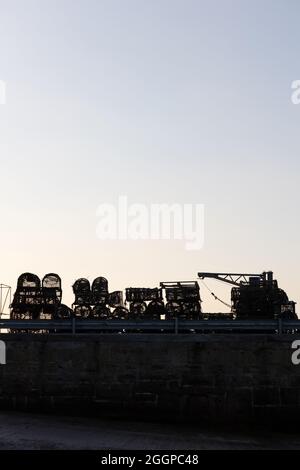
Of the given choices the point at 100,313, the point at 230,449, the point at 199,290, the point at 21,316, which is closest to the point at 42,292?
the point at 21,316

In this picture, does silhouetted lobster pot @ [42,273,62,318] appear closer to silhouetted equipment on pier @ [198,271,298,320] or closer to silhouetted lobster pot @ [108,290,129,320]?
silhouetted lobster pot @ [108,290,129,320]

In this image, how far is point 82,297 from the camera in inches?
1088

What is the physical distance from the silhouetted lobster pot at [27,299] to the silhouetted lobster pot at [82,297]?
2702 mm

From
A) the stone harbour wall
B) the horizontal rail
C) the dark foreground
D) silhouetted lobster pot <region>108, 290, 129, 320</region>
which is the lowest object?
the dark foreground

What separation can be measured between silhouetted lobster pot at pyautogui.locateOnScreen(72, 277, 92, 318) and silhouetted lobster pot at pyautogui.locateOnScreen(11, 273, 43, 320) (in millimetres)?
2702

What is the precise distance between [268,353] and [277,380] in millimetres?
812

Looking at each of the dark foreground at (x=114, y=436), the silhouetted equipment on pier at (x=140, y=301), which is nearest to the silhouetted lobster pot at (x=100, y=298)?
the silhouetted equipment on pier at (x=140, y=301)

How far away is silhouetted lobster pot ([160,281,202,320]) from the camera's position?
25.9m

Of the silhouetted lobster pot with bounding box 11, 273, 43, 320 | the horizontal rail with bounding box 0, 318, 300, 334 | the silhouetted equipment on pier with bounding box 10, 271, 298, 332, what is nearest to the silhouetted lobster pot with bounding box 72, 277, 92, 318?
the silhouetted equipment on pier with bounding box 10, 271, 298, 332


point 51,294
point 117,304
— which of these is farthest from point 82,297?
point 51,294

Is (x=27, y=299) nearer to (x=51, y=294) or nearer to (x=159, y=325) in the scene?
(x=51, y=294)

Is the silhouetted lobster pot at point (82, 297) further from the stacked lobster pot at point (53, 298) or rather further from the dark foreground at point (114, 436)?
the dark foreground at point (114, 436)

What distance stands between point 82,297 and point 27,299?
3248 mm
